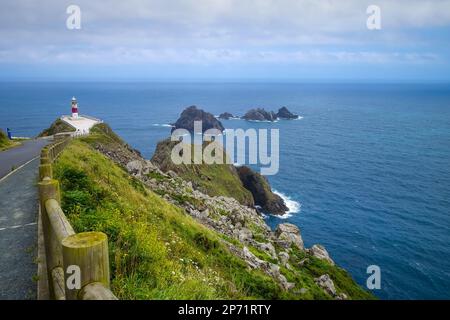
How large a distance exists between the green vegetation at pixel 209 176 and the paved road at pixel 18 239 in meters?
43.3

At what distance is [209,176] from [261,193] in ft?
45.5

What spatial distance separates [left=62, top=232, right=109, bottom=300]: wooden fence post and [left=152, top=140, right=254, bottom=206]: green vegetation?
5743cm

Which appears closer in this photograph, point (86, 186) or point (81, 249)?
point (81, 249)

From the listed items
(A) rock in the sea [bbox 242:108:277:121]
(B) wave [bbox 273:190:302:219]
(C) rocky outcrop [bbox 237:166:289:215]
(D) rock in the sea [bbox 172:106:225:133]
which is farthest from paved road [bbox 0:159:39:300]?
(A) rock in the sea [bbox 242:108:277:121]

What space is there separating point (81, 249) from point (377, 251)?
5862cm

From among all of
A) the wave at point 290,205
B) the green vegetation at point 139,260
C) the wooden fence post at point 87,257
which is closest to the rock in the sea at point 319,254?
the green vegetation at point 139,260

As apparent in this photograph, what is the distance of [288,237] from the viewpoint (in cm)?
4203

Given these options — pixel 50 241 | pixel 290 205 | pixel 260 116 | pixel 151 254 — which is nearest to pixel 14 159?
pixel 151 254

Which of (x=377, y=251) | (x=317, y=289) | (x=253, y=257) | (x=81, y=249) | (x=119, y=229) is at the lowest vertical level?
(x=377, y=251)

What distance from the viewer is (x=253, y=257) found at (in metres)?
26.8

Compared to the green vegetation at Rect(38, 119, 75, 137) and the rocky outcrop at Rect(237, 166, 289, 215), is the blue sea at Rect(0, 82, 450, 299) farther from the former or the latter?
the green vegetation at Rect(38, 119, 75, 137)
